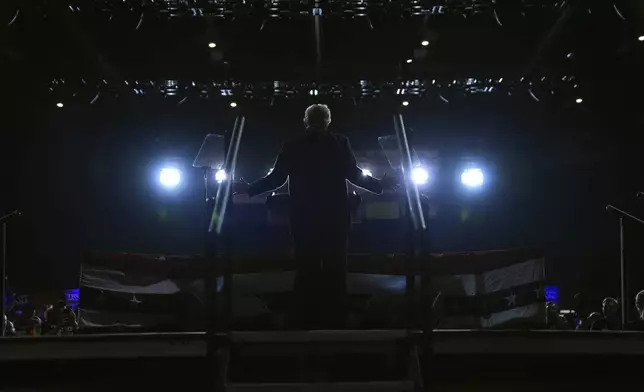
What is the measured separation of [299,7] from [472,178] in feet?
18.2

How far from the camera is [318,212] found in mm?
3705

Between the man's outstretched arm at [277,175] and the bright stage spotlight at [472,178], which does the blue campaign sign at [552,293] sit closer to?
the bright stage spotlight at [472,178]

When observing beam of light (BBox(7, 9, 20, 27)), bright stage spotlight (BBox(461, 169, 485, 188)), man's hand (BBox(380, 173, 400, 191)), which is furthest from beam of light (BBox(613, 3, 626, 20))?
beam of light (BBox(7, 9, 20, 27))

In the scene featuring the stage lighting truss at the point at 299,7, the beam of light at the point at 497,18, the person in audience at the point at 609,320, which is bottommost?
the person in audience at the point at 609,320

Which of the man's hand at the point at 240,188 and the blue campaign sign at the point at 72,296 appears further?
the blue campaign sign at the point at 72,296

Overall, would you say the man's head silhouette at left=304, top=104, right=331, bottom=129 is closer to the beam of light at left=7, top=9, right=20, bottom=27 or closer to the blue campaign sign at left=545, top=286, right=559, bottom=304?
the beam of light at left=7, top=9, right=20, bottom=27

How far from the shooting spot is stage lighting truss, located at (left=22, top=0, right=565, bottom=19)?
7.85 metres

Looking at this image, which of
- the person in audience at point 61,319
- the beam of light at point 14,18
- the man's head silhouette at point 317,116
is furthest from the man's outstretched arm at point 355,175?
the beam of light at point 14,18

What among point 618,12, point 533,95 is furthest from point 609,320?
point 533,95

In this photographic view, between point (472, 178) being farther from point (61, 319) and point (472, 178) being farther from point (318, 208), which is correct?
point (318, 208)

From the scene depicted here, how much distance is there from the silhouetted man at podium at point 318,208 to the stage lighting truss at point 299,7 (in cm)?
443

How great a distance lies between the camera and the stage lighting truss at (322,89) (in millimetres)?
9719

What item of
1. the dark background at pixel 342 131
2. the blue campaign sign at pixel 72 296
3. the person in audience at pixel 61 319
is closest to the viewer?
the person in audience at pixel 61 319

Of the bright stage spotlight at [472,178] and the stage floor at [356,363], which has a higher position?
the bright stage spotlight at [472,178]
